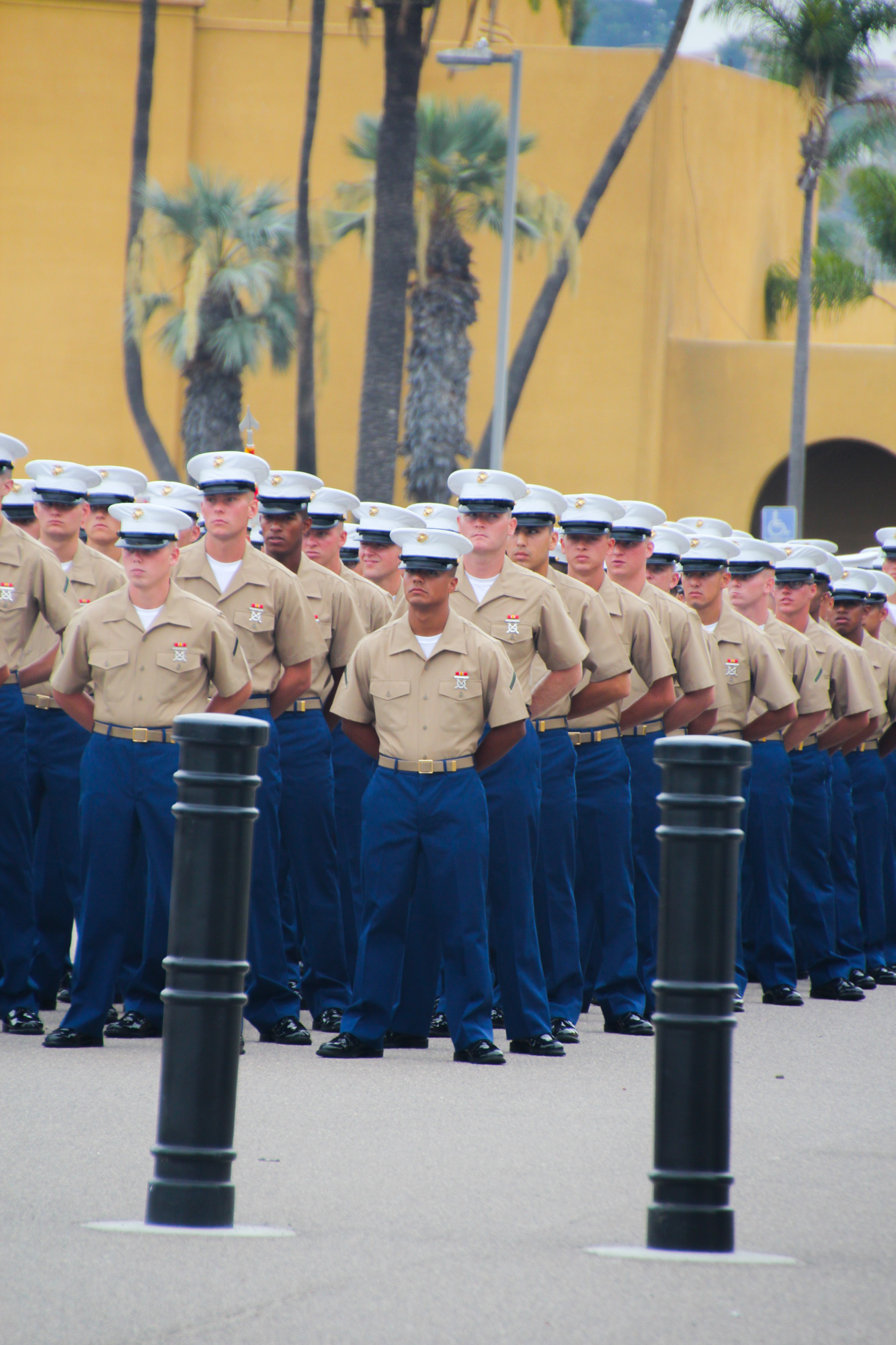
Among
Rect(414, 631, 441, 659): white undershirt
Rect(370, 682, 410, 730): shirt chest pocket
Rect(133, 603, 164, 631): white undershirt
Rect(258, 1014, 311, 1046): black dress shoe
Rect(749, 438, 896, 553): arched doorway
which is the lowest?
Rect(258, 1014, 311, 1046): black dress shoe

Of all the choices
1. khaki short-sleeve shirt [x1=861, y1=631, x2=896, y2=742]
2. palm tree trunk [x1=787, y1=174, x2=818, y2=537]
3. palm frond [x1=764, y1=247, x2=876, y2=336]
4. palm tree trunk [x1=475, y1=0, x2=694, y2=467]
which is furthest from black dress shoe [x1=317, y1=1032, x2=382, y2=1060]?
palm frond [x1=764, y1=247, x2=876, y2=336]

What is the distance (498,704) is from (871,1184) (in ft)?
9.09

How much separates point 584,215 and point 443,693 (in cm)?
2705

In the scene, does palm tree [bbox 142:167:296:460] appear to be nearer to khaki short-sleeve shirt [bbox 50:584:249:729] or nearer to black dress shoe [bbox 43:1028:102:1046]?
khaki short-sleeve shirt [bbox 50:584:249:729]

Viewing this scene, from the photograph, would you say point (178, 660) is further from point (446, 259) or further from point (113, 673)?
point (446, 259)

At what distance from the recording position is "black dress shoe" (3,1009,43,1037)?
8.39 meters

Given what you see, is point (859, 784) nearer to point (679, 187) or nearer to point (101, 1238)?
point (101, 1238)

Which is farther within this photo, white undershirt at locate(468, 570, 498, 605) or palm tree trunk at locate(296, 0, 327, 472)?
palm tree trunk at locate(296, 0, 327, 472)

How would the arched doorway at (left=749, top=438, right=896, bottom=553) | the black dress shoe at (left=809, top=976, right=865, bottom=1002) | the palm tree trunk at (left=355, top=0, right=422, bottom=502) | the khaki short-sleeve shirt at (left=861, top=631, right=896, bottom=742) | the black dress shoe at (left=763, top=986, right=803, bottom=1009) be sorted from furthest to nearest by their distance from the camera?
the arched doorway at (left=749, top=438, right=896, bottom=553), the palm tree trunk at (left=355, top=0, right=422, bottom=502), the khaki short-sleeve shirt at (left=861, top=631, right=896, bottom=742), the black dress shoe at (left=809, top=976, right=865, bottom=1002), the black dress shoe at (left=763, top=986, right=803, bottom=1009)

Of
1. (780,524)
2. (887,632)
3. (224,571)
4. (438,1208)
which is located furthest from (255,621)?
(780,524)

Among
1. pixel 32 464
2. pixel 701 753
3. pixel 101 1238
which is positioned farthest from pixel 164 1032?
pixel 32 464

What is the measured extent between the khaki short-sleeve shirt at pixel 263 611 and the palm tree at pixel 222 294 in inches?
947

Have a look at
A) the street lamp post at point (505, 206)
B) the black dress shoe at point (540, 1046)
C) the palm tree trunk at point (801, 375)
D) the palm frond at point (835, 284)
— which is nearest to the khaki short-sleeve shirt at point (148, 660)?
the black dress shoe at point (540, 1046)

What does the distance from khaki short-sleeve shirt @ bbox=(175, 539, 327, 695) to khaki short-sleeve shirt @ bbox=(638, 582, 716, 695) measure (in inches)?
70.4
